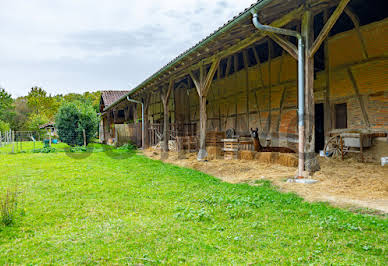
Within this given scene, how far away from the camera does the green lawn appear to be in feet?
7.98

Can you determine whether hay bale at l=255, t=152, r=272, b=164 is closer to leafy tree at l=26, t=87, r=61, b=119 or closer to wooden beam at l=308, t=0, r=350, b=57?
wooden beam at l=308, t=0, r=350, b=57

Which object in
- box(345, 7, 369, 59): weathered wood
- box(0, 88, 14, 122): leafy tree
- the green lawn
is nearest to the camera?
the green lawn

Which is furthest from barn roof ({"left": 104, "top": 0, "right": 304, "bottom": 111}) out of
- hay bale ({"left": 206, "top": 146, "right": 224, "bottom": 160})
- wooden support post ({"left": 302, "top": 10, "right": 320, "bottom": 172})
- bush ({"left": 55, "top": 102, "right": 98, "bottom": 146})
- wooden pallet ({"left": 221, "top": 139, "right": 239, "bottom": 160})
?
bush ({"left": 55, "top": 102, "right": 98, "bottom": 146})

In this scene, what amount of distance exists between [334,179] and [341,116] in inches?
140

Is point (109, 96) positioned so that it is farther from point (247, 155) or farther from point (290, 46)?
point (290, 46)

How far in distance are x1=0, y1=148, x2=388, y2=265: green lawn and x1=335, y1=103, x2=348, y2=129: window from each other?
13.8ft

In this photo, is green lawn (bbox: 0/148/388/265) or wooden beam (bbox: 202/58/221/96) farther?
wooden beam (bbox: 202/58/221/96)

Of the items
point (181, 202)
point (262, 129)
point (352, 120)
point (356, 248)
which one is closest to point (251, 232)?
point (356, 248)

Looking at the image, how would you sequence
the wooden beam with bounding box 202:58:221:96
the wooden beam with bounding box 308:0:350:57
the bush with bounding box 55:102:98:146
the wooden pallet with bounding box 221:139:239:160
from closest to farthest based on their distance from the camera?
the wooden beam with bounding box 308:0:350:57, the wooden beam with bounding box 202:58:221:96, the wooden pallet with bounding box 221:139:239:160, the bush with bounding box 55:102:98:146

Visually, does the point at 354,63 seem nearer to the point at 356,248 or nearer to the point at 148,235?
the point at 356,248

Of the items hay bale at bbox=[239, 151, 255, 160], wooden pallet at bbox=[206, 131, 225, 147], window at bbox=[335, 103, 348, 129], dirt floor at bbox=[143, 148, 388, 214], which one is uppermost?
window at bbox=[335, 103, 348, 129]

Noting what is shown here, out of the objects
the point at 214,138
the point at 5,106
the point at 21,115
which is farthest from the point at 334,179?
the point at 21,115

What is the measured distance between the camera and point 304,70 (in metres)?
5.46

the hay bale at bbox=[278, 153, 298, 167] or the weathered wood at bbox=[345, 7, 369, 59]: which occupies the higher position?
the weathered wood at bbox=[345, 7, 369, 59]
